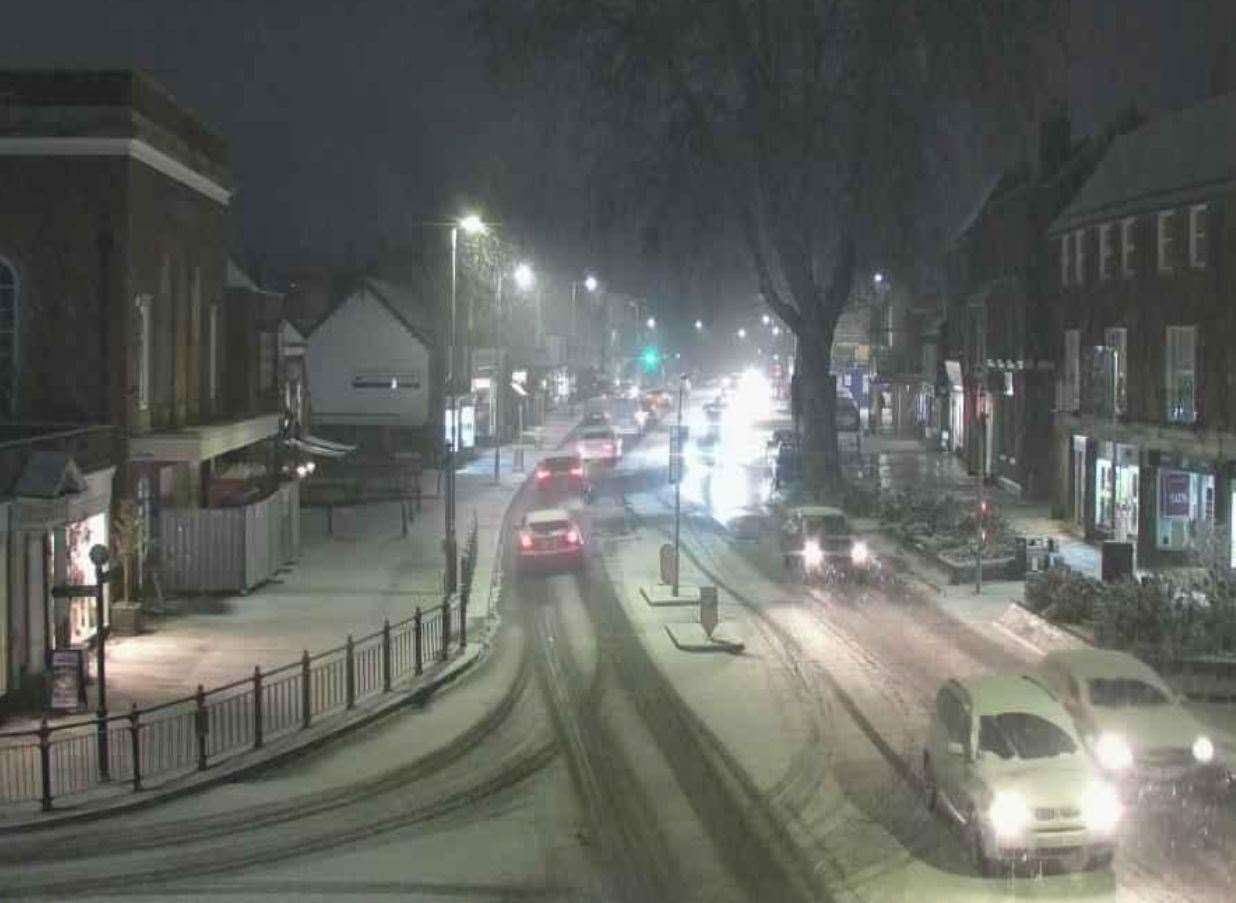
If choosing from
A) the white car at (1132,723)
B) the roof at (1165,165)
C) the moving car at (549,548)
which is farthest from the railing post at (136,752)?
the roof at (1165,165)

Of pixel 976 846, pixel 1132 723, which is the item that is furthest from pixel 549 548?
pixel 976 846

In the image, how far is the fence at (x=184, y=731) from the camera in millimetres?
19391

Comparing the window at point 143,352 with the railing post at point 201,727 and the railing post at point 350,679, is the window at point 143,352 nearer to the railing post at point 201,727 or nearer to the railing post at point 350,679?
the railing post at point 350,679

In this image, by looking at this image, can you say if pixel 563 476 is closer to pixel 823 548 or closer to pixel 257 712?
pixel 823 548

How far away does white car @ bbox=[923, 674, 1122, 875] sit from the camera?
16172 millimetres

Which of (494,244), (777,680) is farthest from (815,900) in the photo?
(494,244)

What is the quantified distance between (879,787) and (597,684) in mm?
8201

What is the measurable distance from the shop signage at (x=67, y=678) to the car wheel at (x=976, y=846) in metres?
12.3

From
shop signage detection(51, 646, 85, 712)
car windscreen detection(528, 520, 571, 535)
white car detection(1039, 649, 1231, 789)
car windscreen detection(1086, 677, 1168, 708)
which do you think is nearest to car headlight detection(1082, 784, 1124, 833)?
white car detection(1039, 649, 1231, 789)

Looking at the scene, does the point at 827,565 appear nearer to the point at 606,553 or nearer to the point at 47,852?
the point at 606,553

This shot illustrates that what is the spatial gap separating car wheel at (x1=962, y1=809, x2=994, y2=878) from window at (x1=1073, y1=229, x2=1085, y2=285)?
111 ft

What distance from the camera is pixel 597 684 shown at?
89.9ft

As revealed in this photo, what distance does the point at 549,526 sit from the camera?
42344 millimetres

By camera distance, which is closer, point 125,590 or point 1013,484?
point 125,590
